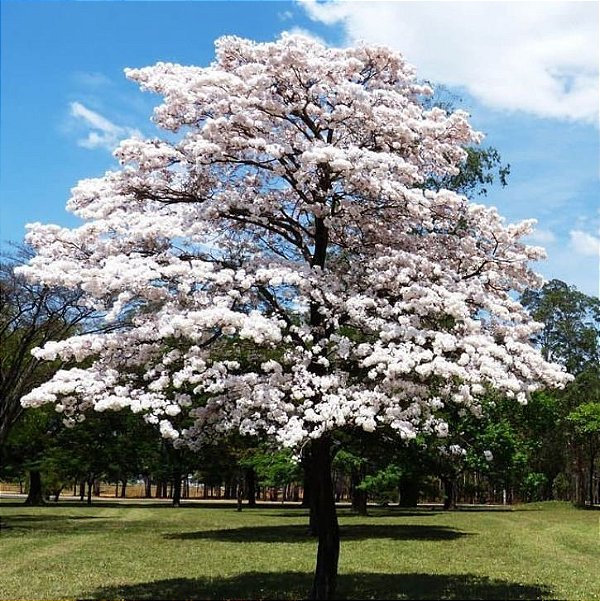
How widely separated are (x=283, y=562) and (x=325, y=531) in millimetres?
7106

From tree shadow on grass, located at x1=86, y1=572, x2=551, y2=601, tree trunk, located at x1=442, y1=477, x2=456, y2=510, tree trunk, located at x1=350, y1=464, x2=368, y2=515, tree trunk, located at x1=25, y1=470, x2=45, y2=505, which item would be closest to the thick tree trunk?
tree shadow on grass, located at x1=86, y1=572, x2=551, y2=601

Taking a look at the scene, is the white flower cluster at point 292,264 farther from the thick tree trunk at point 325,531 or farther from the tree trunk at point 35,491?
the tree trunk at point 35,491

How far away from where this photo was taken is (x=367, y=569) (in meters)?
18.2

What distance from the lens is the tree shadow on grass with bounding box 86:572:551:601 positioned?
14.0 meters

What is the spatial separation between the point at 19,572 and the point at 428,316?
11777 millimetres

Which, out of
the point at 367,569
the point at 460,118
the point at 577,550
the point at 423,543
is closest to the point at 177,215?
the point at 460,118

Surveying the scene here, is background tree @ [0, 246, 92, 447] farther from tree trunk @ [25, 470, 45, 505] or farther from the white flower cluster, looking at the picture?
tree trunk @ [25, 470, 45, 505]

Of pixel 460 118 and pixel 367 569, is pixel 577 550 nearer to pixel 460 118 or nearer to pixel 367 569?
pixel 367 569

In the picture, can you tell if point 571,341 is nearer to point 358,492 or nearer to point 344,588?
point 358,492

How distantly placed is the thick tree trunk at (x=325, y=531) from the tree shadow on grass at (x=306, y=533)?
13507mm

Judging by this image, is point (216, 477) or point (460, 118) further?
point (216, 477)

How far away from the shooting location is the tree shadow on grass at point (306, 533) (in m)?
27.2

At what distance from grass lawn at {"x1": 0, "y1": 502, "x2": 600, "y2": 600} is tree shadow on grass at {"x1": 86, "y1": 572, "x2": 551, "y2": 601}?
0.02m

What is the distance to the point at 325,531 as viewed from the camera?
13.1 meters
